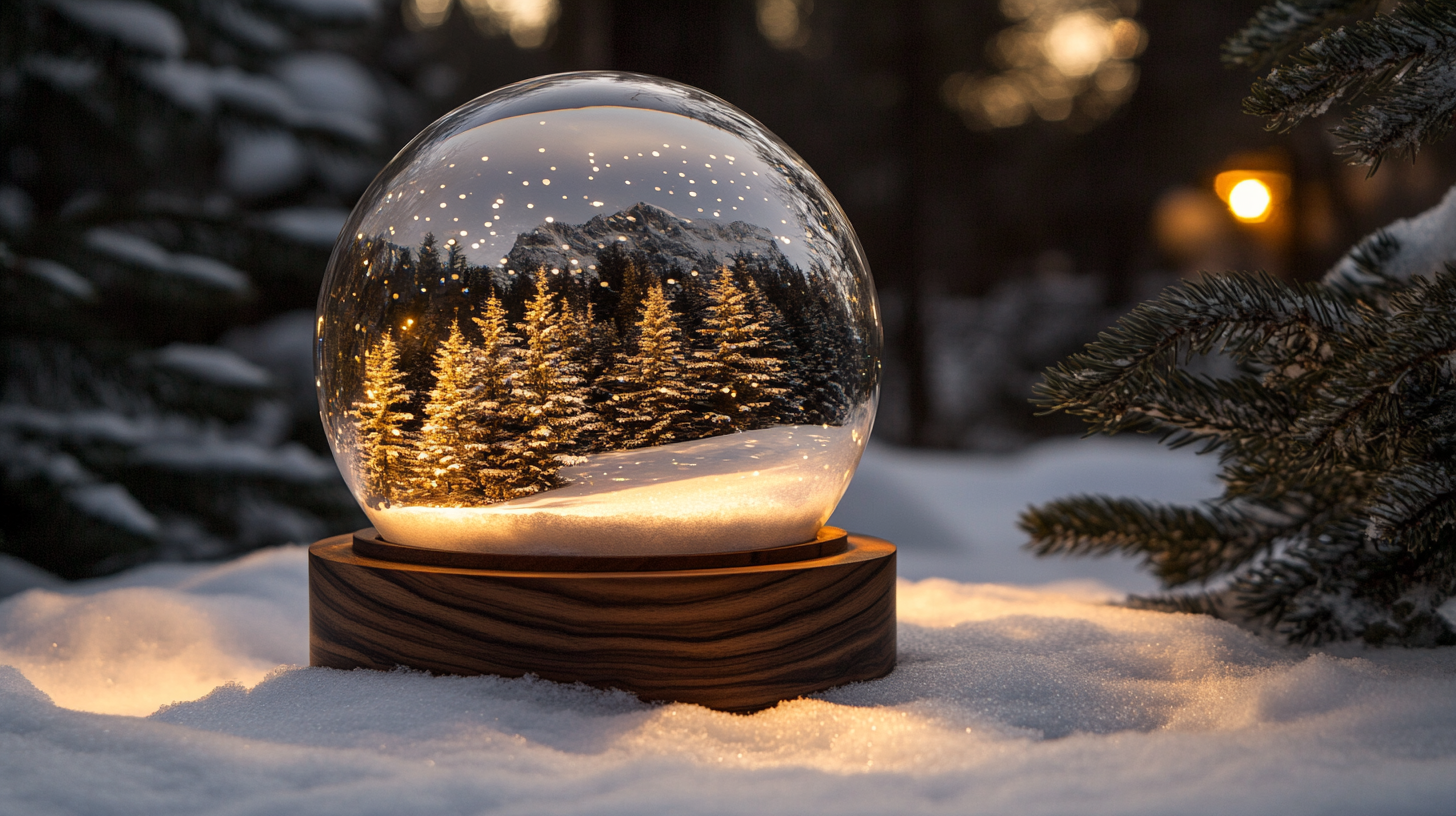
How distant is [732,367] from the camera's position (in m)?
1.56

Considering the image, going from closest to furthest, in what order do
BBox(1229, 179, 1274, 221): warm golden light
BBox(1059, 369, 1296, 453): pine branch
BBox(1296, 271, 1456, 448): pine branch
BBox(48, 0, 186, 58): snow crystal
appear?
1. BBox(1296, 271, 1456, 448): pine branch
2. BBox(1059, 369, 1296, 453): pine branch
3. BBox(48, 0, 186, 58): snow crystal
4. BBox(1229, 179, 1274, 221): warm golden light

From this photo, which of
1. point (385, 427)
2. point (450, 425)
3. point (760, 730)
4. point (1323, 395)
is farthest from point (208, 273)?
point (1323, 395)

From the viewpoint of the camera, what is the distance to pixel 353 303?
1691 mm

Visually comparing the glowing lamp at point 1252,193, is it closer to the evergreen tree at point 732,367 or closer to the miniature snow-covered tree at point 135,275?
the miniature snow-covered tree at point 135,275

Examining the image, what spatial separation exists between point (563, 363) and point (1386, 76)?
1273 mm

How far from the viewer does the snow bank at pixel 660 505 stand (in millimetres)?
1556

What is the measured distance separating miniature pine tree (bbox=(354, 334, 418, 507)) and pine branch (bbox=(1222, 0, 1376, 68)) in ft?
5.29

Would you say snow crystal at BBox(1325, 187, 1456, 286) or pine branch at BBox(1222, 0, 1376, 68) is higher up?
pine branch at BBox(1222, 0, 1376, 68)

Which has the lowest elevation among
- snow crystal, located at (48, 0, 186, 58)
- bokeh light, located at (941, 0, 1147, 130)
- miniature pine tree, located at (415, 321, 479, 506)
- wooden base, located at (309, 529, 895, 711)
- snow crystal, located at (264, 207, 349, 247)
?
wooden base, located at (309, 529, 895, 711)

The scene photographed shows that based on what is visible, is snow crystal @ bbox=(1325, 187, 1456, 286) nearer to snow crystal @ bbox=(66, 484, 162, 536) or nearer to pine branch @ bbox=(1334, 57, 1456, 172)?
pine branch @ bbox=(1334, 57, 1456, 172)

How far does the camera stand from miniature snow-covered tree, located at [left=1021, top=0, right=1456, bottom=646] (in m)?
1.49

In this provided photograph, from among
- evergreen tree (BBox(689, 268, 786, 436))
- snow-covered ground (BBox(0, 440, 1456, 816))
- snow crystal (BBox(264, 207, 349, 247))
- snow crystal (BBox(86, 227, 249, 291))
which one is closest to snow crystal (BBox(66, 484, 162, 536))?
snow crystal (BBox(86, 227, 249, 291))

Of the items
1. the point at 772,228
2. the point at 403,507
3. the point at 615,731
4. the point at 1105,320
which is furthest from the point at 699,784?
the point at 1105,320

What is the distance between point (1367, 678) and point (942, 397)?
43.3 feet
